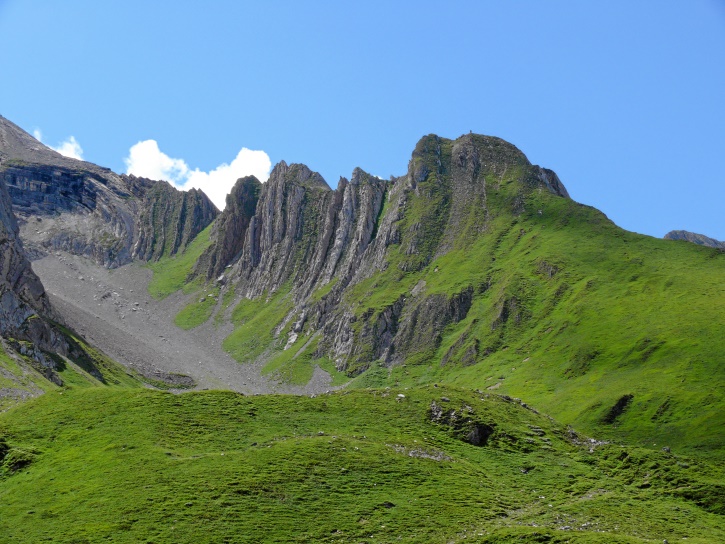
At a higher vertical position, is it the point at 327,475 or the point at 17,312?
the point at 17,312

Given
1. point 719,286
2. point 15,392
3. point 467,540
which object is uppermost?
point 719,286

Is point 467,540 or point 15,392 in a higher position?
point 467,540

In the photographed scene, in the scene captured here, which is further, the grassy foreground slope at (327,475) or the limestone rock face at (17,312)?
the limestone rock face at (17,312)

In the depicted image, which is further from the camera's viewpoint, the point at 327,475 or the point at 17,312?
the point at 17,312

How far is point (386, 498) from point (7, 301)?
5316 inches

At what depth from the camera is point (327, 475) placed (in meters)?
73.6

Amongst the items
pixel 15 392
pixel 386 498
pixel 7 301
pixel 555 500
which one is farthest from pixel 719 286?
pixel 7 301

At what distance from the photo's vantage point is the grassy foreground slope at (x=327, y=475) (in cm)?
6456

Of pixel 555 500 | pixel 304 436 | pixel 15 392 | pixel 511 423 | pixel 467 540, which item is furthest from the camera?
pixel 15 392

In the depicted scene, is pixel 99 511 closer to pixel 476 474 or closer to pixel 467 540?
pixel 467 540

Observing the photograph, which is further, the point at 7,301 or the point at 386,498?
the point at 7,301

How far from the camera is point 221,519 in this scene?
64312 mm

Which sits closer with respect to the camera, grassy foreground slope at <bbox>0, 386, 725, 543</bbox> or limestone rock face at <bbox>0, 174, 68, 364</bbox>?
grassy foreground slope at <bbox>0, 386, 725, 543</bbox>

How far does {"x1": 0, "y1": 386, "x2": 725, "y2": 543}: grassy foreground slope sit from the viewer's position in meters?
64.6
